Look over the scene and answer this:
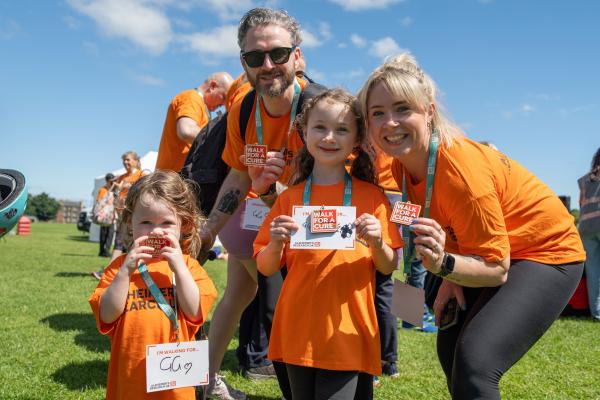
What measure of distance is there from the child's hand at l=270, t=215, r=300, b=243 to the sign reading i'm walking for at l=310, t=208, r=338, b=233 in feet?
0.24

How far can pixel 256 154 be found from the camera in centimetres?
284

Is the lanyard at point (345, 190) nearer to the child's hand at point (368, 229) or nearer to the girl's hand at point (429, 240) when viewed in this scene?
Answer: the child's hand at point (368, 229)

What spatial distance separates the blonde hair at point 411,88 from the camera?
2.20 meters

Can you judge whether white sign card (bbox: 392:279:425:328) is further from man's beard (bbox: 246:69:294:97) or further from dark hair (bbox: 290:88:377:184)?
man's beard (bbox: 246:69:294:97)

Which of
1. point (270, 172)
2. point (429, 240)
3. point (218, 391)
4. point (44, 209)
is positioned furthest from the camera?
point (44, 209)

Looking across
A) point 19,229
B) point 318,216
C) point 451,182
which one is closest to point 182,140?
point 318,216

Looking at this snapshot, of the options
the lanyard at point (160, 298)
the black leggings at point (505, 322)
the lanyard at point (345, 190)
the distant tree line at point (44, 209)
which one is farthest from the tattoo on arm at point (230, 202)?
the distant tree line at point (44, 209)

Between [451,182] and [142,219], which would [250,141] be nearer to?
[142,219]

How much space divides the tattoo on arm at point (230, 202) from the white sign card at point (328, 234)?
3.74 feet

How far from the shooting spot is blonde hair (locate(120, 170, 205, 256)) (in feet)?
7.77

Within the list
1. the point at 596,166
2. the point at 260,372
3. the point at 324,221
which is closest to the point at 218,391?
the point at 260,372

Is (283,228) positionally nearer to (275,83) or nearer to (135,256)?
(135,256)

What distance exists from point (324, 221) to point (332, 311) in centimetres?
38

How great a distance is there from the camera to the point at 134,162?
34.2ft
